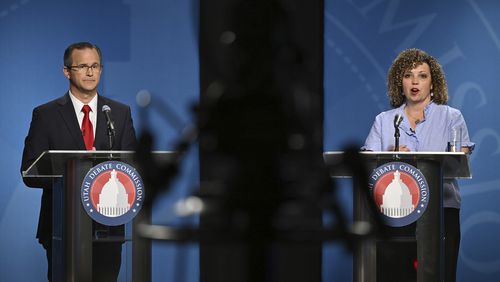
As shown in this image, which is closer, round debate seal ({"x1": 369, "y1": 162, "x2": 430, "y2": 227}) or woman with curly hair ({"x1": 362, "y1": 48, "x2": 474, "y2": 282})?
round debate seal ({"x1": 369, "y1": 162, "x2": 430, "y2": 227})

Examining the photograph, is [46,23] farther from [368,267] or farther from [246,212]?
[246,212]

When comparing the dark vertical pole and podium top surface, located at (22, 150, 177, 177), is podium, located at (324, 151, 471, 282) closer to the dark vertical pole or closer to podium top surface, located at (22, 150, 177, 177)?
podium top surface, located at (22, 150, 177, 177)

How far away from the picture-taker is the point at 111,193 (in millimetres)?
3607

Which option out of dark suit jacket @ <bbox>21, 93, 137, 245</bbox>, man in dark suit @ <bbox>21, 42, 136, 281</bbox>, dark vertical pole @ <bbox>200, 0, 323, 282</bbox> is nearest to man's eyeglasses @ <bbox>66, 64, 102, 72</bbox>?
man in dark suit @ <bbox>21, 42, 136, 281</bbox>

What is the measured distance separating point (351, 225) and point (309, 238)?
0.16 ft

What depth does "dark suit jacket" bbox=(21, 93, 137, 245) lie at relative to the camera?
4250mm

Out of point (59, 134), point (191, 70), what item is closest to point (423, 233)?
point (59, 134)

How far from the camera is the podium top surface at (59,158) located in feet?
11.9

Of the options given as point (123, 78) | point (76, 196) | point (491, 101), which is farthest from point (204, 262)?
point (491, 101)

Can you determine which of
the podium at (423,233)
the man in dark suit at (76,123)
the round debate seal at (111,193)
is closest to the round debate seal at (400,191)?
the podium at (423,233)

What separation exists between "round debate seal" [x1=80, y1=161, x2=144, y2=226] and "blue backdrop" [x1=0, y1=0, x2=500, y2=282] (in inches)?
95.6

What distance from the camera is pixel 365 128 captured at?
6445 millimetres

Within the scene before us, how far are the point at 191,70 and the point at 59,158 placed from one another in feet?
9.18

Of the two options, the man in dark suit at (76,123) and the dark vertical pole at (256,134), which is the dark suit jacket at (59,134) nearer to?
the man in dark suit at (76,123)
